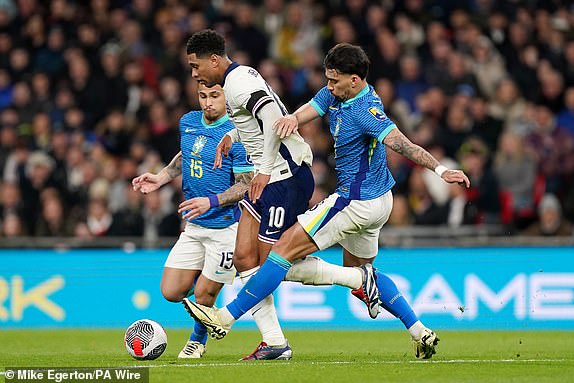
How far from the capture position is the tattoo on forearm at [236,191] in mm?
10328

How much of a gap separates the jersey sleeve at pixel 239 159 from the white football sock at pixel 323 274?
121cm

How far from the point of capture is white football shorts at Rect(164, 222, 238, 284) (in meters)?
10.8

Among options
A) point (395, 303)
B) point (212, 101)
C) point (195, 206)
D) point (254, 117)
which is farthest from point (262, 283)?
point (212, 101)

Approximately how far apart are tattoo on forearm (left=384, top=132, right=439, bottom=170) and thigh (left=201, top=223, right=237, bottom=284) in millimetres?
2091

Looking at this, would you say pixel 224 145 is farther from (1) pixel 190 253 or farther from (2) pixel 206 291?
(2) pixel 206 291

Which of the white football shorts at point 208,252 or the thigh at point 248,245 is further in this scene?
the white football shorts at point 208,252

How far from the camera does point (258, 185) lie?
9.60 meters

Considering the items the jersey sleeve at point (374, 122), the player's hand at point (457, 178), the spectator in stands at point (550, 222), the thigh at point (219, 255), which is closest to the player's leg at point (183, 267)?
the thigh at point (219, 255)

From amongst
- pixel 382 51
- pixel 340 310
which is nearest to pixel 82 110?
pixel 382 51

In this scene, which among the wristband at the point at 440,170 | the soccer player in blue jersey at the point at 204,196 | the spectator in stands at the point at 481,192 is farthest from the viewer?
the spectator in stands at the point at 481,192

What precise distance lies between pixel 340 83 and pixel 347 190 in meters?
0.87

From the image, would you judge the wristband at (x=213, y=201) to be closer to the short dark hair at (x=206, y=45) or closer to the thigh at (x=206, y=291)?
the thigh at (x=206, y=291)

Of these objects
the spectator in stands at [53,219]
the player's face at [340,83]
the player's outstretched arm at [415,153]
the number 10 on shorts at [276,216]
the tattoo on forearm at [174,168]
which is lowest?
the spectator in stands at [53,219]

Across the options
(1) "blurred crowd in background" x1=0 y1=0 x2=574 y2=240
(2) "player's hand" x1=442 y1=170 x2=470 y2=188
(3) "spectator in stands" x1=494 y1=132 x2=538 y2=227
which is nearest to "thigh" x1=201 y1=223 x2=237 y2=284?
(2) "player's hand" x1=442 y1=170 x2=470 y2=188
